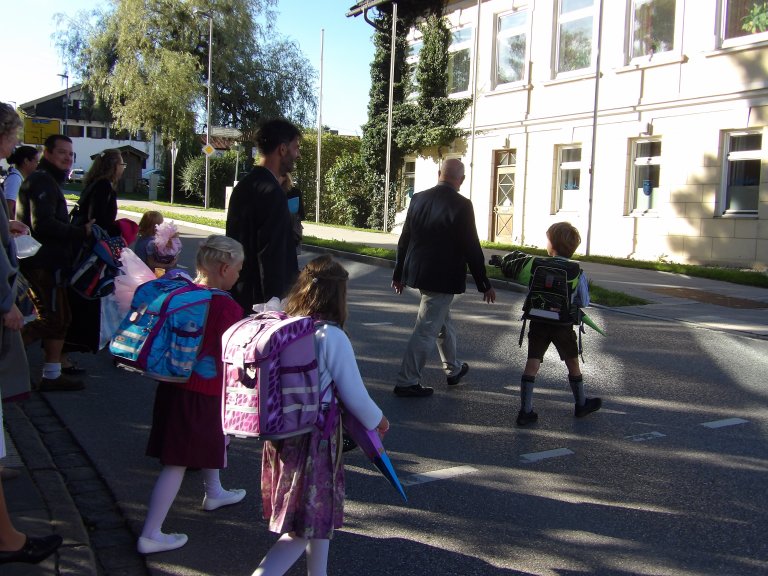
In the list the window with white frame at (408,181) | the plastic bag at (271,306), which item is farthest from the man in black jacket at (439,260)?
the window with white frame at (408,181)

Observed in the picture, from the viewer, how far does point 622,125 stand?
19.2 metres

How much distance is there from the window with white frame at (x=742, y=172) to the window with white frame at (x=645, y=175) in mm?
1776

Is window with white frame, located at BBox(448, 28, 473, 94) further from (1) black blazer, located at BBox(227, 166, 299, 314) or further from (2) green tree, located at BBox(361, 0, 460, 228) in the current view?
(1) black blazer, located at BBox(227, 166, 299, 314)

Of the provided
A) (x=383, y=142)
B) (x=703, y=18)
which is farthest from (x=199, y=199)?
(x=703, y=18)

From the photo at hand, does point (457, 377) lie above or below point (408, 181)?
below

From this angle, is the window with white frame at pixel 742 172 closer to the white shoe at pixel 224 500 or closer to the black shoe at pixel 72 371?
the black shoe at pixel 72 371

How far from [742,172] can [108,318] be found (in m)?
14.5

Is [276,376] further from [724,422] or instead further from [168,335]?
[724,422]

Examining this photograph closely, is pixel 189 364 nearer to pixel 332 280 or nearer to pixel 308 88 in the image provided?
pixel 332 280

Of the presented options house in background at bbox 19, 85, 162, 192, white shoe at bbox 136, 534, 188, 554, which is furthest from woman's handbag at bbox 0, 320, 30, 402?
house in background at bbox 19, 85, 162, 192

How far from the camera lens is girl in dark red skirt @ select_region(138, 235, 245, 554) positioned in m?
3.61

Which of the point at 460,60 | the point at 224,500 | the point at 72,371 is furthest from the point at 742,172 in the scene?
the point at 224,500

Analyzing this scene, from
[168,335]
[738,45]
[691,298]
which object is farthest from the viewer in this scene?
[738,45]

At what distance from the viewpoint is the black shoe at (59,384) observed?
6297 millimetres
